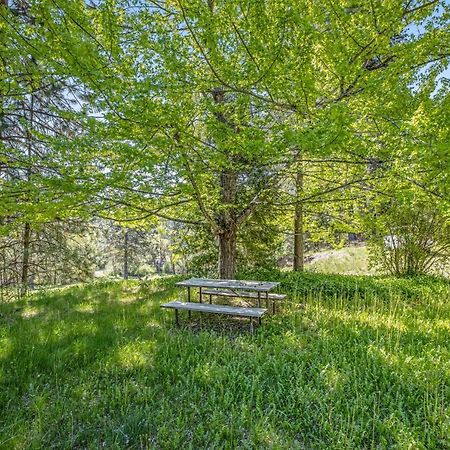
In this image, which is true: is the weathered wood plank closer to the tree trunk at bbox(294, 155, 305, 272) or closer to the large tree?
the large tree

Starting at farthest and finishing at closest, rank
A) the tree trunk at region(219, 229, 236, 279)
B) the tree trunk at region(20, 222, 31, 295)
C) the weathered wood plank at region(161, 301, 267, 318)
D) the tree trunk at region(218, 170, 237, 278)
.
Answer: the tree trunk at region(20, 222, 31, 295)
the tree trunk at region(219, 229, 236, 279)
the tree trunk at region(218, 170, 237, 278)
the weathered wood plank at region(161, 301, 267, 318)

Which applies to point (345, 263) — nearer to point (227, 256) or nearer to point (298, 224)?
point (298, 224)

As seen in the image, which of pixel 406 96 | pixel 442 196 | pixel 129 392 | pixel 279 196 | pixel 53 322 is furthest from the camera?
pixel 279 196

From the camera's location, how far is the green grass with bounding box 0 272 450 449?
219 centimetres

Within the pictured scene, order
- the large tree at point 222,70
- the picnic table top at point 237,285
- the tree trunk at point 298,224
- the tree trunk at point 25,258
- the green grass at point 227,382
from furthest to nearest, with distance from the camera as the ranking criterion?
the tree trunk at point 25,258 → the tree trunk at point 298,224 → the picnic table top at point 237,285 → the large tree at point 222,70 → the green grass at point 227,382

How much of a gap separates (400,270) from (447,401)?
6.20m

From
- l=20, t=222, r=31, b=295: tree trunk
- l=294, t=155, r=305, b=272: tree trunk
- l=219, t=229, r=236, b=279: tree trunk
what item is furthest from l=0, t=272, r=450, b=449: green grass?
l=20, t=222, r=31, b=295: tree trunk

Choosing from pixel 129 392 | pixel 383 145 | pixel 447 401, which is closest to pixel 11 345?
pixel 129 392

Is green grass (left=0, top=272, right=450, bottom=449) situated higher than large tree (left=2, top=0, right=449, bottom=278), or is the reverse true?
large tree (left=2, top=0, right=449, bottom=278)

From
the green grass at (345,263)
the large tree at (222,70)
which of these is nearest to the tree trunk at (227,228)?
the large tree at (222,70)

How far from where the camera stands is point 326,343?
11.4ft

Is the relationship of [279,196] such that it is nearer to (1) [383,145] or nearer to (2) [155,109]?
(1) [383,145]

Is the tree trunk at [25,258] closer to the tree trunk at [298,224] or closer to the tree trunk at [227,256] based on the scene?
the tree trunk at [227,256]

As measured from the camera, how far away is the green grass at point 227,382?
86.3 inches
